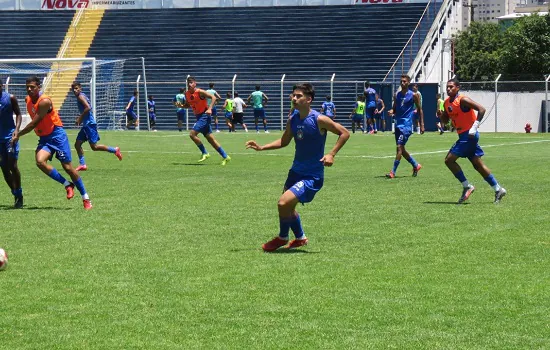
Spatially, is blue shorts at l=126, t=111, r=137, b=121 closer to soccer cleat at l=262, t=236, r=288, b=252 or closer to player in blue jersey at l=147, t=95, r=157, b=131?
player in blue jersey at l=147, t=95, r=157, b=131

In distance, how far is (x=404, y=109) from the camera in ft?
74.5

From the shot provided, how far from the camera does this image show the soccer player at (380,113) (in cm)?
4694

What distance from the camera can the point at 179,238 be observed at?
1283cm

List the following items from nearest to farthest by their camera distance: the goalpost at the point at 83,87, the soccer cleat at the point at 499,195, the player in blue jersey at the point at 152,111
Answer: the soccer cleat at the point at 499,195, the goalpost at the point at 83,87, the player in blue jersey at the point at 152,111

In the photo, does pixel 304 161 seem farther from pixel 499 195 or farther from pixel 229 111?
pixel 229 111

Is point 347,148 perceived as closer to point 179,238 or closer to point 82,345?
point 179,238

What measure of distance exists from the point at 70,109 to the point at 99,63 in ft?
10.3

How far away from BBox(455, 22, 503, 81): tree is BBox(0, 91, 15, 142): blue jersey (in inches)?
3242

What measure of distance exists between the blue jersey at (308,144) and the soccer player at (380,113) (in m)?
34.6

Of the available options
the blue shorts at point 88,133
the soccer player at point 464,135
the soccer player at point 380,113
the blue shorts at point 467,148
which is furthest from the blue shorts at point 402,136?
the soccer player at point 380,113

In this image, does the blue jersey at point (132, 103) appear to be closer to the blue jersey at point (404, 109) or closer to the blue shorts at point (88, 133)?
the blue shorts at point (88, 133)

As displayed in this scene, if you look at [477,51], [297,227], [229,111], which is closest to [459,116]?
[297,227]

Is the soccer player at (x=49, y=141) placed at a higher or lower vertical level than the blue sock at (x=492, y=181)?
higher

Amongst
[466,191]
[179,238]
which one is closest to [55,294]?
[179,238]
